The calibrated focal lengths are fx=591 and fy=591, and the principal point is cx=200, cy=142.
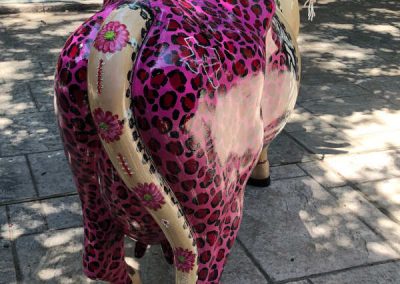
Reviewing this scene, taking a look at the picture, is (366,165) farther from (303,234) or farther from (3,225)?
(3,225)

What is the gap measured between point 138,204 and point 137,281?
0.92 m

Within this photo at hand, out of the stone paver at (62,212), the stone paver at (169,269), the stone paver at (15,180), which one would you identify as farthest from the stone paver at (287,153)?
the stone paver at (15,180)

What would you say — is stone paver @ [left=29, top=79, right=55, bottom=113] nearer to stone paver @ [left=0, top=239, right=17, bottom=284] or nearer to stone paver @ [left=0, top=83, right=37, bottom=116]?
stone paver @ [left=0, top=83, right=37, bottom=116]

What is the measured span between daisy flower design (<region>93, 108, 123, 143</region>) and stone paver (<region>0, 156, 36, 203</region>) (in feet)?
7.63

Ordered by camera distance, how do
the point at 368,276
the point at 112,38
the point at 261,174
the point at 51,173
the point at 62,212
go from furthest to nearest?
the point at 51,173, the point at 261,174, the point at 62,212, the point at 368,276, the point at 112,38

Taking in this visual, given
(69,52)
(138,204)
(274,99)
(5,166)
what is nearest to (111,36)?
(69,52)

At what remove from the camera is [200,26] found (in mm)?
1985

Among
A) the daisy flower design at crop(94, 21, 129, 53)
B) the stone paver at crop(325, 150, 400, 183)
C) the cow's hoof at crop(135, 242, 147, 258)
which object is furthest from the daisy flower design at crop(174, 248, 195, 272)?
the stone paver at crop(325, 150, 400, 183)

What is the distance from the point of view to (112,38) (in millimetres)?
1776

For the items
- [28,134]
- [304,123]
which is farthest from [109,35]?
[304,123]

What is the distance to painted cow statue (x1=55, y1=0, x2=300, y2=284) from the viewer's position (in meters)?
1.80

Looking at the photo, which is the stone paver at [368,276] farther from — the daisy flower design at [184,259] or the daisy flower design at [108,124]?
the daisy flower design at [108,124]

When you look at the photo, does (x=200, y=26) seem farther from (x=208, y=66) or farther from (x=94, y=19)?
(x=94, y=19)

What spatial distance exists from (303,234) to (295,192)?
0.51 metres
